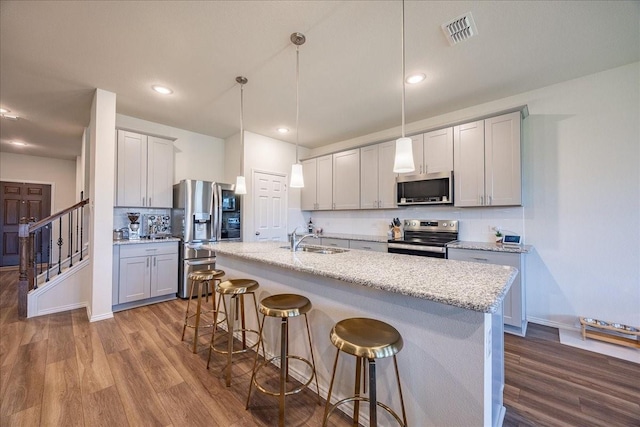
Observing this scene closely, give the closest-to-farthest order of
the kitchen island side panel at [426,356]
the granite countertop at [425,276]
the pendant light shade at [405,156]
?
1. the granite countertop at [425,276]
2. the kitchen island side panel at [426,356]
3. the pendant light shade at [405,156]

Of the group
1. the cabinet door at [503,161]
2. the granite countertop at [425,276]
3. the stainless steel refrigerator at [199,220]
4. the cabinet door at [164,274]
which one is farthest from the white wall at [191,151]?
the cabinet door at [503,161]

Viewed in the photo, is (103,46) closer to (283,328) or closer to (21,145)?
(283,328)

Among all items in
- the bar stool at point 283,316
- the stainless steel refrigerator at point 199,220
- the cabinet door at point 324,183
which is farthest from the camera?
the cabinet door at point 324,183

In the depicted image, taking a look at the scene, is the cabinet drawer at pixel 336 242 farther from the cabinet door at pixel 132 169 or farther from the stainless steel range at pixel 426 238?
the cabinet door at pixel 132 169

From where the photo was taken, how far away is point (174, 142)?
4.35 m

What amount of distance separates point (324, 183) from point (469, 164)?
2.43m

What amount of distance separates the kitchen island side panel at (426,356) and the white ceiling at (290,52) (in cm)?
200

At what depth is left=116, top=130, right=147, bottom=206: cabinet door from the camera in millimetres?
3641

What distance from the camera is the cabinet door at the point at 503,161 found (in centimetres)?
288

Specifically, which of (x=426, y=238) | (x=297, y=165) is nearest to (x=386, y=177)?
(x=426, y=238)

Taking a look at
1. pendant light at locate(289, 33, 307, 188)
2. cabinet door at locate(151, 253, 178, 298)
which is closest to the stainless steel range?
pendant light at locate(289, 33, 307, 188)

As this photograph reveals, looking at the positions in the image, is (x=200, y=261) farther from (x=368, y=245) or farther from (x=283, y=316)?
(x=283, y=316)

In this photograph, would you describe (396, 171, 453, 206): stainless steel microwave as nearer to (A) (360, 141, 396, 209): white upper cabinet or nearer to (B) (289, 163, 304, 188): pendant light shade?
(A) (360, 141, 396, 209): white upper cabinet

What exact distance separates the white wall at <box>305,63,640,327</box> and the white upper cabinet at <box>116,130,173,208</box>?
15.4 ft
